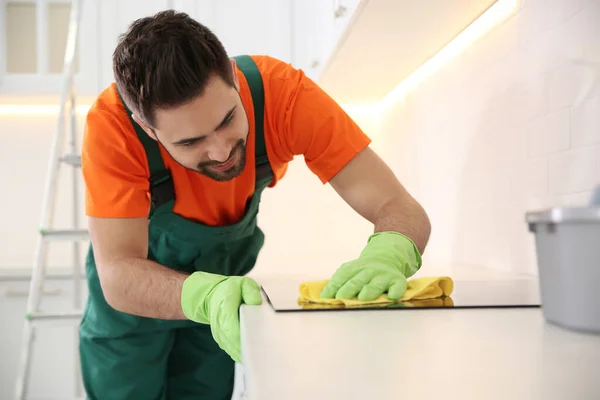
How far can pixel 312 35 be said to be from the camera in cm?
270

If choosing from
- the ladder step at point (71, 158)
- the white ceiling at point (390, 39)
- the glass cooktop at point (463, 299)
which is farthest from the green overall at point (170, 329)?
the ladder step at point (71, 158)

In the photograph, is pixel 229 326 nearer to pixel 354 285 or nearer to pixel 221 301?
pixel 221 301

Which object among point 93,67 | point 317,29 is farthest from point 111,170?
point 93,67

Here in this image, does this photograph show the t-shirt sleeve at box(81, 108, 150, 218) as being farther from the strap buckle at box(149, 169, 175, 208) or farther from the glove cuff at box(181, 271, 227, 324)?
the glove cuff at box(181, 271, 227, 324)

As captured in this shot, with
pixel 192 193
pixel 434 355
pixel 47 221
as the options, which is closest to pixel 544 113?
pixel 192 193

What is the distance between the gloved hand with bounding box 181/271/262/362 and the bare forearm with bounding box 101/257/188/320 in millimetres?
60

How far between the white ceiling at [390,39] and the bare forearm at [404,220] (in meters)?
0.61

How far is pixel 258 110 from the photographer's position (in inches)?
53.8

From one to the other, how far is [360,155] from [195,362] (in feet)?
2.46

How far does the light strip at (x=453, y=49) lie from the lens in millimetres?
1644

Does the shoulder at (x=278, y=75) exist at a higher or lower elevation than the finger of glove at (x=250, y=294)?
higher

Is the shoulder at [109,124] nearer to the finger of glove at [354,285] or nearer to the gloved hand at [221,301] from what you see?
the gloved hand at [221,301]

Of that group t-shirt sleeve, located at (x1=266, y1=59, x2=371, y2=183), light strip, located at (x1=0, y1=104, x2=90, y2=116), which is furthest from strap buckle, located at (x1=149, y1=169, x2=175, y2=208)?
light strip, located at (x1=0, y1=104, x2=90, y2=116)

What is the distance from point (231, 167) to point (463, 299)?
0.56 metres
